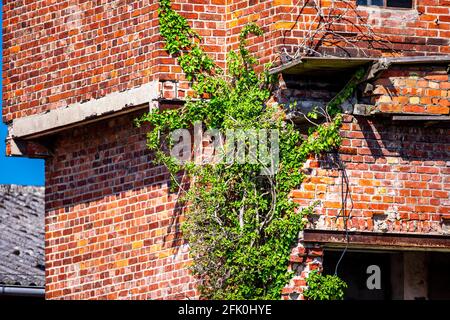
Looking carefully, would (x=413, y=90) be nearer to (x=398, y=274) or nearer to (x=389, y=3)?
(x=389, y=3)

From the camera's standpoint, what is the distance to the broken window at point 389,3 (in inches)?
707

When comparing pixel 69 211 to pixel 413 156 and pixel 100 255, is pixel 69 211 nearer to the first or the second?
pixel 100 255

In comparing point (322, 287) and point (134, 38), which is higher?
point (134, 38)

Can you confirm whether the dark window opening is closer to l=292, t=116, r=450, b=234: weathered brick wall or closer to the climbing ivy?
l=292, t=116, r=450, b=234: weathered brick wall

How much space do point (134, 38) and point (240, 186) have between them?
2.31 metres

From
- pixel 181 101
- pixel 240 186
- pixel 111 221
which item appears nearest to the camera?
pixel 240 186

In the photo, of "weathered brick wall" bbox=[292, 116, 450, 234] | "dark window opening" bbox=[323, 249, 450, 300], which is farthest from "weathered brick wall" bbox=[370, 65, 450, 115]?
"dark window opening" bbox=[323, 249, 450, 300]

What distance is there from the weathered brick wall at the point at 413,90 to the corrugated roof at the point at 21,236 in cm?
867

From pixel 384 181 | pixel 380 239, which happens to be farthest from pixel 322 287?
pixel 384 181

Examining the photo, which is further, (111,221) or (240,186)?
(111,221)

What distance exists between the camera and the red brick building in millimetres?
17609

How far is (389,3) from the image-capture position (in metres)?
18.0

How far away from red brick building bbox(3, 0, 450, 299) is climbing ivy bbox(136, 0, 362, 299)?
18 cm

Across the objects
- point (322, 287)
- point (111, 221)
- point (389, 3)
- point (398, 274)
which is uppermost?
point (389, 3)
